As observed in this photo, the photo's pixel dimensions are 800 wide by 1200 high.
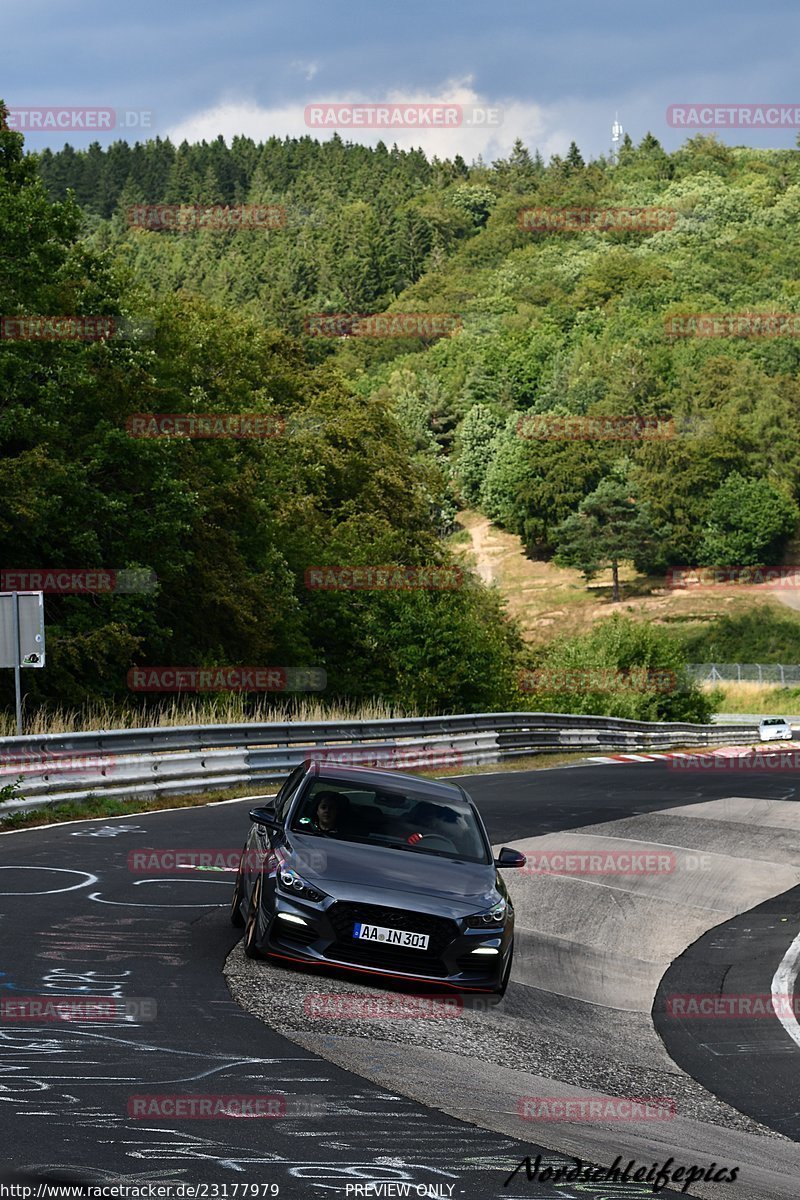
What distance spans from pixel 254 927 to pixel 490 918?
1570 mm

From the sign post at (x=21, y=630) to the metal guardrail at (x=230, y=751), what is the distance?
0.96 m

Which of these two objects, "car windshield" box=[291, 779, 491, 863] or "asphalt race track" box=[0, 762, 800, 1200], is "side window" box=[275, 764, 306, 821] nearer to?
"car windshield" box=[291, 779, 491, 863]

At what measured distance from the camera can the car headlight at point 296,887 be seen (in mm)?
10086

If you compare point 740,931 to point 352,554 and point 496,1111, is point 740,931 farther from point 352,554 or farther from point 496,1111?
point 352,554

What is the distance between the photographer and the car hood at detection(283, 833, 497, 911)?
33.5 feet

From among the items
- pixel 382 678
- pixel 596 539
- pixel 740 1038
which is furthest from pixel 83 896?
pixel 596 539

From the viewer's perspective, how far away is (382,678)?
49312 mm

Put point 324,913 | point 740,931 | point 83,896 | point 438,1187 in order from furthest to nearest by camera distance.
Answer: point 740,931 → point 83,896 → point 324,913 → point 438,1187

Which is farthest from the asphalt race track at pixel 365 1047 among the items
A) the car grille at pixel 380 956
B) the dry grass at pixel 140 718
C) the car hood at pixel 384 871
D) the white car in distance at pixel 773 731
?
the white car in distance at pixel 773 731

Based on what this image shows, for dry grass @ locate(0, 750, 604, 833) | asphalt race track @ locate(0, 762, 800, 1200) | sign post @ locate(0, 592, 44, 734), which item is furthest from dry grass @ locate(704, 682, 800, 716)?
asphalt race track @ locate(0, 762, 800, 1200)

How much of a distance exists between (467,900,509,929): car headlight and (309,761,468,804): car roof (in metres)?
1.40

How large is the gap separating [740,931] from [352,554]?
121ft

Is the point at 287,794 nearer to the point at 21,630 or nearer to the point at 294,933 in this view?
the point at 294,933

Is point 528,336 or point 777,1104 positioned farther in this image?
point 528,336
